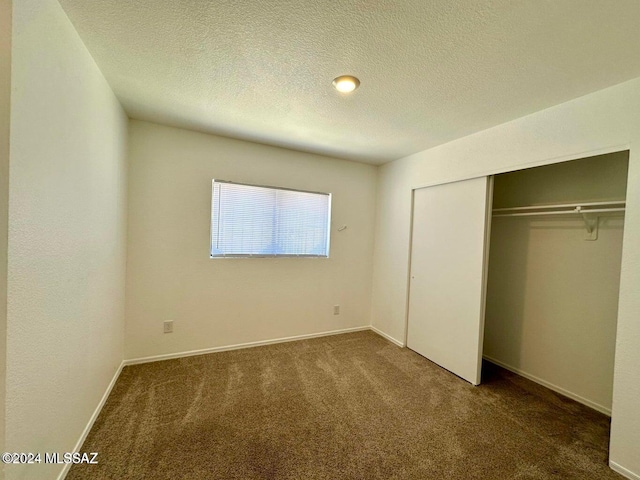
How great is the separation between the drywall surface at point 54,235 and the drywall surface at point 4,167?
0.07 feet

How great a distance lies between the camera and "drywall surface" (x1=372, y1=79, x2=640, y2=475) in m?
1.49

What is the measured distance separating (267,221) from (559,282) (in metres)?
3.04

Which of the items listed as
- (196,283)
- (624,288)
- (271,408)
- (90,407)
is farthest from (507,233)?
(90,407)

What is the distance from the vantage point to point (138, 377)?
7.56 ft

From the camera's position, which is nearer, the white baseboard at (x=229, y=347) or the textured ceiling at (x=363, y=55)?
the textured ceiling at (x=363, y=55)

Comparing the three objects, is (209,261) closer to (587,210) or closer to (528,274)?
(528,274)

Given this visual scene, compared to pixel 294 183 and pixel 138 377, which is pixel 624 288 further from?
pixel 138 377

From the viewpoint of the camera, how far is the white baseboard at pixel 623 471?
4.78 feet

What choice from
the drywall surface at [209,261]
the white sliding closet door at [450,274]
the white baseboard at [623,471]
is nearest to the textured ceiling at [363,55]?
the drywall surface at [209,261]

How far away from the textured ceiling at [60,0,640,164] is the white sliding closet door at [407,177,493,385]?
0.78 meters

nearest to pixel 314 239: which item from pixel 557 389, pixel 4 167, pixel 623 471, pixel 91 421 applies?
pixel 91 421

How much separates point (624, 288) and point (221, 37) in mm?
2766

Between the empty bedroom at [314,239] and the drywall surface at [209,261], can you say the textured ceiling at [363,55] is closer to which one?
the empty bedroom at [314,239]

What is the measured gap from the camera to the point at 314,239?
11.0 feet
